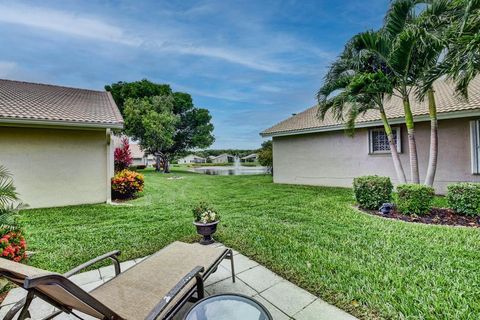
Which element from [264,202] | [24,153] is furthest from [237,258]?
[24,153]

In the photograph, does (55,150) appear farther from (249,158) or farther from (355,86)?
(249,158)

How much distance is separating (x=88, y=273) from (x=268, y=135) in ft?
40.4

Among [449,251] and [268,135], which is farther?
[268,135]

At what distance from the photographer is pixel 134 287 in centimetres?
235

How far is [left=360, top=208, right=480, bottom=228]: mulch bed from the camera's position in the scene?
5613 millimetres

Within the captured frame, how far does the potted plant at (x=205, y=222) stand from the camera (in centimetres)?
466

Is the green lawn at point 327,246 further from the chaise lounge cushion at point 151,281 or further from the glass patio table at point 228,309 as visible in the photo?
the glass patio table at point 228,309

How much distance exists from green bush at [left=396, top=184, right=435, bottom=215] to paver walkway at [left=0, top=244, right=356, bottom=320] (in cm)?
489

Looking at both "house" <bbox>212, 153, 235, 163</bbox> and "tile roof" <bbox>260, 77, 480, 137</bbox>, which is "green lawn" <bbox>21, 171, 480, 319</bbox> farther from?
"house" <bbox>212, 153, 235, 163</bbox>

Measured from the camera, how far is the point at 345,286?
2.99 meters

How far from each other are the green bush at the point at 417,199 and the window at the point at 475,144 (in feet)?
13.9

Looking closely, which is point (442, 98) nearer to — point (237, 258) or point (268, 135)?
point (268, 135)

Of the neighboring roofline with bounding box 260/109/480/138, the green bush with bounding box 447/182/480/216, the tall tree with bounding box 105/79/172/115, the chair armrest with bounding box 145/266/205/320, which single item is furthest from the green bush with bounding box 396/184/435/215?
the tall tree with bounding box 105/79/172/115

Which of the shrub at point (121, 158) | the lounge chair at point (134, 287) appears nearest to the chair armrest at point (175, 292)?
the lounge chair at point (134, 287)
